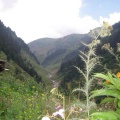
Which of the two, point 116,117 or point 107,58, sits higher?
point 107,58

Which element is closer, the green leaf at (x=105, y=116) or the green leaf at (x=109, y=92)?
the green leaf at (x=105, y=116)

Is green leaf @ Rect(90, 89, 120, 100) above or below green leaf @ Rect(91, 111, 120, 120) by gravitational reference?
above

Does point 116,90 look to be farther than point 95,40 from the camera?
Yes

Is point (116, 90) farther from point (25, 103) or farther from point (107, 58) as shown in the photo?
point (107, 58)

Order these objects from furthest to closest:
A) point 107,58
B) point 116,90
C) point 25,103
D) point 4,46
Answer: point 107,58 < point 4,46 < point 25,103 < point 116,90

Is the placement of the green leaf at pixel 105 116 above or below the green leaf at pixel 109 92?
below

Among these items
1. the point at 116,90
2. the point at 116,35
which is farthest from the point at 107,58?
the point at 116,90

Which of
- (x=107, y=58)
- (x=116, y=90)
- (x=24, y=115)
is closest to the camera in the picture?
(x=116, y=90)

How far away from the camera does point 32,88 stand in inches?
543

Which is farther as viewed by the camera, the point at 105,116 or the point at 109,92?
the point at 109,92

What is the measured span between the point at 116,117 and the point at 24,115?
5.16 metres

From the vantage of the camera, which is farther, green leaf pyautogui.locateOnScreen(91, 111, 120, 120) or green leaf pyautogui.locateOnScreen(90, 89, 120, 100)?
green leaf pyautogui.locateOnScreen(90, 89, 120, 100)

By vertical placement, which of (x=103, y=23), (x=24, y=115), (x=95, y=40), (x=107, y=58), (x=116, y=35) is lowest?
(x=24, y=115)

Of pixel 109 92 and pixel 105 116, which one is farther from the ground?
pixel 109 92
